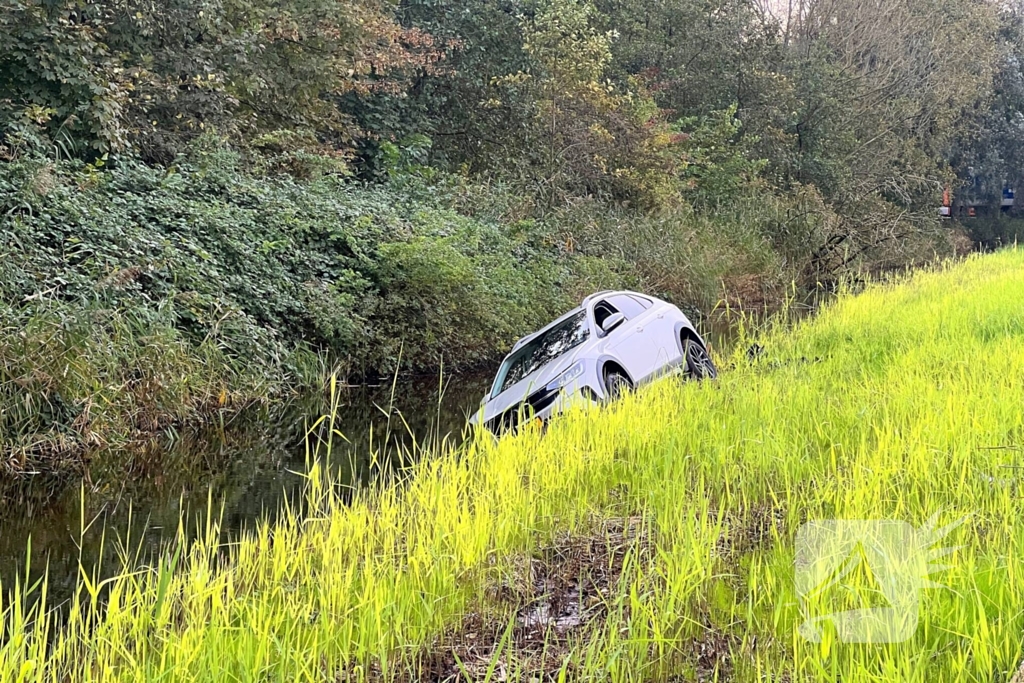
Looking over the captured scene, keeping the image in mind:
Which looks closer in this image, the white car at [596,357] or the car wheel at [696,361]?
the white car at [596,357]

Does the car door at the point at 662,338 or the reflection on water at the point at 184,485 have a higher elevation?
the car door at the point at 662,338

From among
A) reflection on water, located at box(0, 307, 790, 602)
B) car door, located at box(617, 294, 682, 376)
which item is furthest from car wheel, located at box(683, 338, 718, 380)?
reflection on water, located at box(0, 307, 790, 602)

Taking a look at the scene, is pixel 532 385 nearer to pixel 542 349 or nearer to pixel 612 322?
pixel 542 349

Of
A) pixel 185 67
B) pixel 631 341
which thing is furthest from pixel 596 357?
pixel 185 67

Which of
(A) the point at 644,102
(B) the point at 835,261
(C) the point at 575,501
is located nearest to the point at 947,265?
(B) the point at 835,261

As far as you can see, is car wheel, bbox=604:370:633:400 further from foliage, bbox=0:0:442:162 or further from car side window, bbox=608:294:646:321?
foliage, bbox=0:0:442:162

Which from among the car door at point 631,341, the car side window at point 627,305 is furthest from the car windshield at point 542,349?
the car side window at point 627,305

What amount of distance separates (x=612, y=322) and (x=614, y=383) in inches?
46.3

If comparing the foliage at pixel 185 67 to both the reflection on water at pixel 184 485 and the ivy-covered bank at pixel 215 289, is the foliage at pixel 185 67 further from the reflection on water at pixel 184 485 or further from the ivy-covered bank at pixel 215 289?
the reflection on water at pixel 184 485

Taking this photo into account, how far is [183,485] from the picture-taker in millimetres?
8031

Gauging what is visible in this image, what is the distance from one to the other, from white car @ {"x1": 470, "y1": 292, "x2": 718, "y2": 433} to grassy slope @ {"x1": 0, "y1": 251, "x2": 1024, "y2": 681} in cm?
127

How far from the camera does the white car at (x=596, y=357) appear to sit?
8328mm

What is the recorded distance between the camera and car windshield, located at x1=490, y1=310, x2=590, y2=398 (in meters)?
9.29

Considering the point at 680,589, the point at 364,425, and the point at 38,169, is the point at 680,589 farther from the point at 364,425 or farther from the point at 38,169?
the point at 38,169
